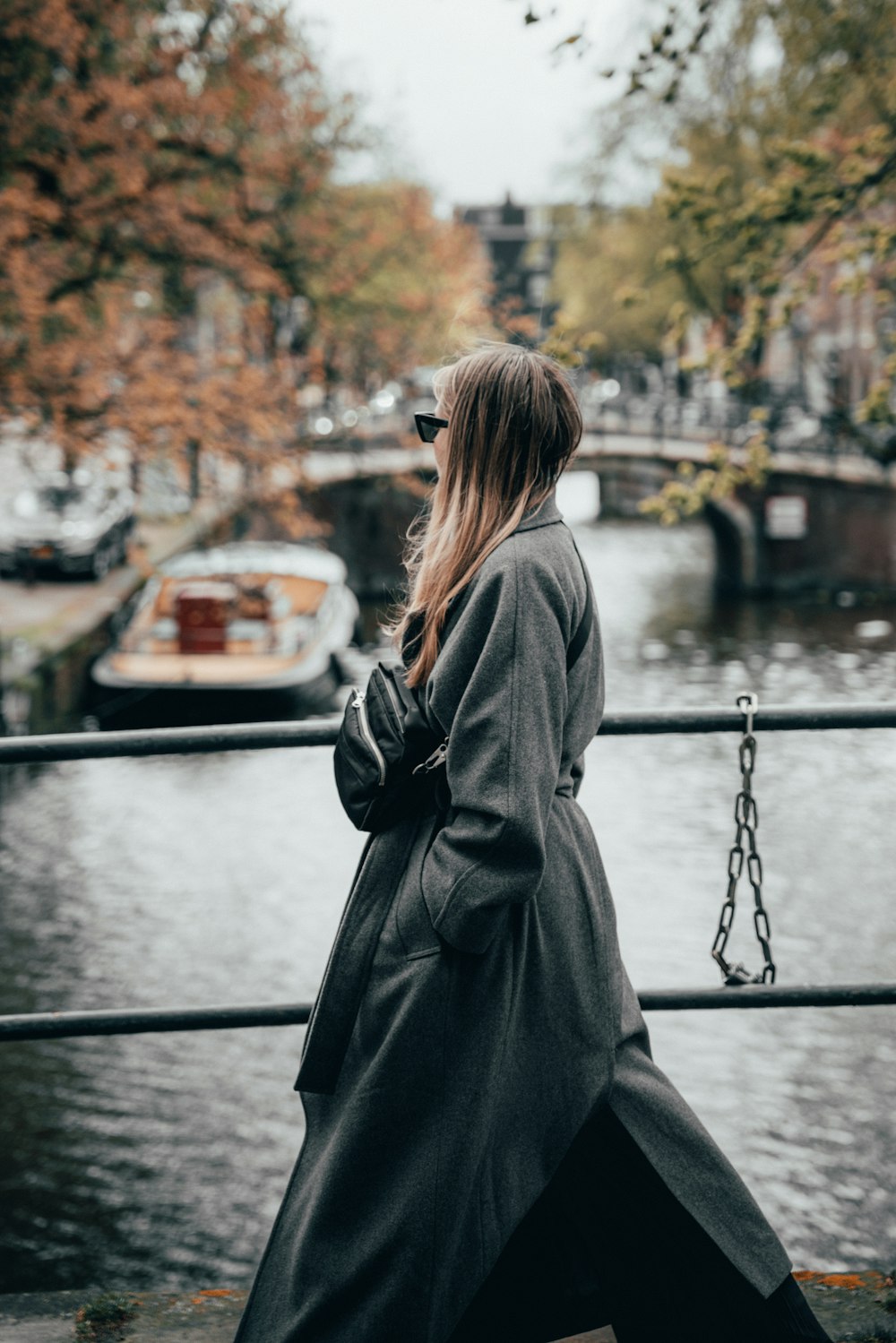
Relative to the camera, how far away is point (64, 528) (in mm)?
20391

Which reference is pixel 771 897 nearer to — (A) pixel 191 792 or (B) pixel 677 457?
(A) pixel 191 792

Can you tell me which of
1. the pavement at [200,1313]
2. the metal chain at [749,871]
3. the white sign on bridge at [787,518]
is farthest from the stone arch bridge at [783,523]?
the pavement at [200,1313]

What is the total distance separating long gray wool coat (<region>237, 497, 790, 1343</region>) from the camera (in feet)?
5.32

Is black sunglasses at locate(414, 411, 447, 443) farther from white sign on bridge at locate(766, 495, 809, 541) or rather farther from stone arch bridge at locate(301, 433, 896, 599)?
white sign on bridge at locate(766, 495, 809, 541)

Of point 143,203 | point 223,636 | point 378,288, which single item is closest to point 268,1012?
point 143,203

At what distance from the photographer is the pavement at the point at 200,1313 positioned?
2062 mm

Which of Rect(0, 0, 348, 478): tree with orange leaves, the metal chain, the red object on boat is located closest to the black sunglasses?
the metal chain

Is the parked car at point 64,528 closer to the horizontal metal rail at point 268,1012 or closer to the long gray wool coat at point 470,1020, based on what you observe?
the horizontal metal rail at point 268,1012

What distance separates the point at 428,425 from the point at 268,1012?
961mm

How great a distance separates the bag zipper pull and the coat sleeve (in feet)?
0.17

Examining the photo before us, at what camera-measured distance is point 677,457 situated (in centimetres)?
3120

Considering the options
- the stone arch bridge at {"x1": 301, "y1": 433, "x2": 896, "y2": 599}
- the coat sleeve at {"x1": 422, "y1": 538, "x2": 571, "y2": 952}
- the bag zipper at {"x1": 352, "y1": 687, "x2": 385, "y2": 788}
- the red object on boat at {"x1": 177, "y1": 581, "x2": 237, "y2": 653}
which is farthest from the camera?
the stone arch bridge at {"x1": 301, "y1": 433, "x2": 896, "y2": 599}

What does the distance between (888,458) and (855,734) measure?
24.8 feet

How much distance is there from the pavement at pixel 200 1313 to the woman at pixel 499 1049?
297 millimetres
